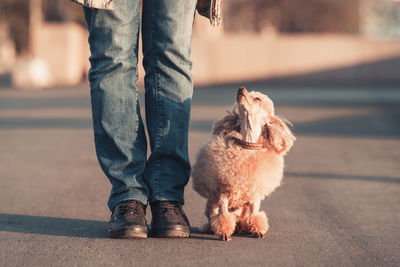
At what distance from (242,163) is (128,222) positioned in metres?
0.66

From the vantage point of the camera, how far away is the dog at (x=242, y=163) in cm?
333

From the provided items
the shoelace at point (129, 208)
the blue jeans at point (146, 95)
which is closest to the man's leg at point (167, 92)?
the blue jeans at point (146, 95)

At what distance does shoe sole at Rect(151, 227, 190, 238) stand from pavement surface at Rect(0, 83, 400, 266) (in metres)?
0.04

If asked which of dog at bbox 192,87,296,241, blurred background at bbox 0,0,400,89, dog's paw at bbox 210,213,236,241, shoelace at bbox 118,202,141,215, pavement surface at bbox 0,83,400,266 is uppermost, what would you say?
dog at bbox 192,87,296,241

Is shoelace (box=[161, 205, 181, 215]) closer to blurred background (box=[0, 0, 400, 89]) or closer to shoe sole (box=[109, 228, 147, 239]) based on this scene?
shoe sole (box=[109, 228, 147, 239])

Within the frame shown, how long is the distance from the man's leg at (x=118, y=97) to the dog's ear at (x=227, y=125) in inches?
16.9

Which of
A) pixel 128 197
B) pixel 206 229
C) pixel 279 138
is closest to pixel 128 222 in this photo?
pixel 128 197

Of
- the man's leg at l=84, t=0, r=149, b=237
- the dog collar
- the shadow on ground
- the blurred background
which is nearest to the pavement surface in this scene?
the shadow on ground

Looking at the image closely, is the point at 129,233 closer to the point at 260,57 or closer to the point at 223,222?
the point at 223,222

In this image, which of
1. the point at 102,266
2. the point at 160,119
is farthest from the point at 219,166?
the point at 102,266

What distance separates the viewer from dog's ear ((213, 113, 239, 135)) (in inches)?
135

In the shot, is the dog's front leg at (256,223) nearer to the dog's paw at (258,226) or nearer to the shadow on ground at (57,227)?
the dog's paw at (258,226)

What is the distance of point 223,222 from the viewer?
3.33 meters

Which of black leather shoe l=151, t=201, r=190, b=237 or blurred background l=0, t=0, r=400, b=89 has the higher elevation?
black leather shoe l=151, t=201, r=190, b=237
